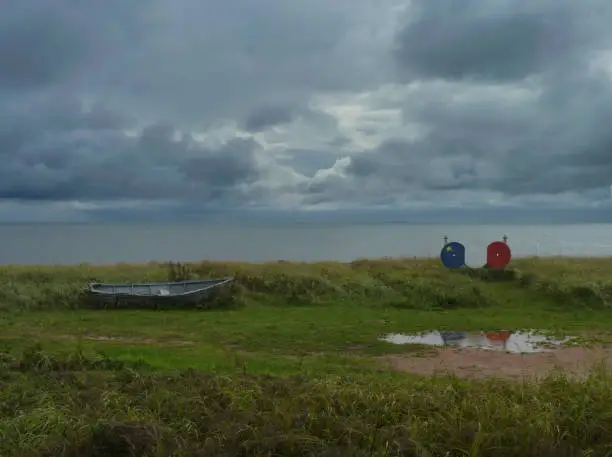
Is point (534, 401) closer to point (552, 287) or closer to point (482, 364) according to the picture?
point (482, 364)

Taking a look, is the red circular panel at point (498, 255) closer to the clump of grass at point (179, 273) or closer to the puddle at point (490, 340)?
the puddle at point (490, 340)

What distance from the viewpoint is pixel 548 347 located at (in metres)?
14.6

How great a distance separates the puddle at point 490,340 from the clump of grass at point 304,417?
222 inches

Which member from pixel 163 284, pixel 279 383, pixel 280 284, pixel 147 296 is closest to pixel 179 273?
pixel 163 284

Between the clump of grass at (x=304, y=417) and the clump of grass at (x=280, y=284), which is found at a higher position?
the clump of grass at (x=280, y=284)

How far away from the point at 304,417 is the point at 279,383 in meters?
1.90

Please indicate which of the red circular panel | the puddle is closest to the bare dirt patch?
the puddle

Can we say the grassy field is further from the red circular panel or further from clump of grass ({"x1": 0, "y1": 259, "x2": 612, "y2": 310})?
the red circular panel

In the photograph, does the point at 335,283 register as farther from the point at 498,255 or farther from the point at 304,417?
the point at 304,417

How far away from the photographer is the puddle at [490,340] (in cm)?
1470

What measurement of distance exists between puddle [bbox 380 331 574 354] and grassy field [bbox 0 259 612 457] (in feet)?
2.46

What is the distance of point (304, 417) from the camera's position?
7.38 meters

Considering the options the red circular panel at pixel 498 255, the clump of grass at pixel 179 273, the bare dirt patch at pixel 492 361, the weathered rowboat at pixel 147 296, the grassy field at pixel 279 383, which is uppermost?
the red circular panel at pixel 498 255

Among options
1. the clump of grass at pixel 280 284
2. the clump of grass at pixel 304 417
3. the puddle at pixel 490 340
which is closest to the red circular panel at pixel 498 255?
the clump of grass at pixel 280 284
